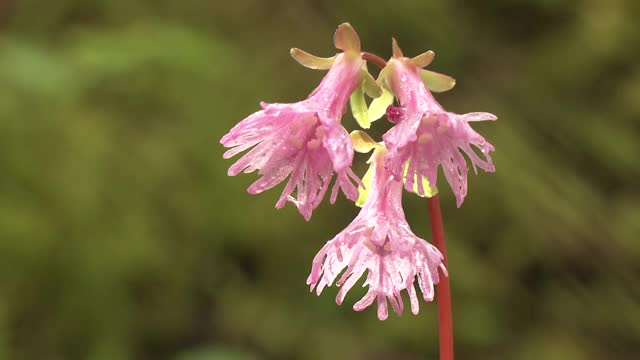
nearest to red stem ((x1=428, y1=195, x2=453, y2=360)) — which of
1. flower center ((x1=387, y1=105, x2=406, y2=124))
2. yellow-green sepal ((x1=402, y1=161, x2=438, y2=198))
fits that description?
yellow-green sepal ((x1=402, y1=161, x2=438, y2=198))

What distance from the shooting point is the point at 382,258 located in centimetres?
120

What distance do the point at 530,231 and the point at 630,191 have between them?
58 centimetres

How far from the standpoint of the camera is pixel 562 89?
404 centimetres

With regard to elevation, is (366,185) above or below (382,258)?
above

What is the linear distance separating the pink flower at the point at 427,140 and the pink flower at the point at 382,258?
0.08m

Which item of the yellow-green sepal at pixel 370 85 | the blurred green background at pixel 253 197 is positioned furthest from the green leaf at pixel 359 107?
the blurred green background at pixel 253 197

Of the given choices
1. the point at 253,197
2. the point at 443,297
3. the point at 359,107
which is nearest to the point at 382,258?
the point at 443,297

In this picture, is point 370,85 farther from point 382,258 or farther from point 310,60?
point 382,258

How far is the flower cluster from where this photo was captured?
1136 millimetres

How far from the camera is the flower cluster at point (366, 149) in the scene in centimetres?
114

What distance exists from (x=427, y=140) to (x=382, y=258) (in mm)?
180

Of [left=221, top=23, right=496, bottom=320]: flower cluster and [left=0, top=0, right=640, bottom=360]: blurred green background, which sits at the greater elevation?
[left=0, top=0, right=640, bottom=360]: blurred green background

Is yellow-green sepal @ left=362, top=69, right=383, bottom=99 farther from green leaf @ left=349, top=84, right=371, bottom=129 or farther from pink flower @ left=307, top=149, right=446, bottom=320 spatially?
pink flower @ left=307, top=149, right=446, bottom=320

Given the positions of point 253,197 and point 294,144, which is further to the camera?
point 253,197
